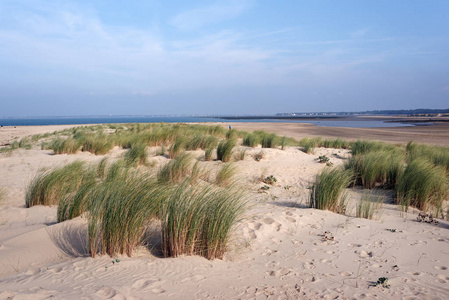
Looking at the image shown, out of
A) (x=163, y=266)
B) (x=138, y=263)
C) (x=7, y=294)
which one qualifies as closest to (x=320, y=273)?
(x=163, y=266)

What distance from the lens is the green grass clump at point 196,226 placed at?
337cm

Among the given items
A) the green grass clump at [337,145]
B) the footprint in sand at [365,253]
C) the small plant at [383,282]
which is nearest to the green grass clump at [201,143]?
the green grass clump at [337,145]

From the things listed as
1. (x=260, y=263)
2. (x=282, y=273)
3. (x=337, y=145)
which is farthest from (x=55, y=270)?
(x=337, y=145)

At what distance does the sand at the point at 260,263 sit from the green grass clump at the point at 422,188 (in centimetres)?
99

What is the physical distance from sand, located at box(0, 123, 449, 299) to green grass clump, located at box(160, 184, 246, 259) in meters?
0.14

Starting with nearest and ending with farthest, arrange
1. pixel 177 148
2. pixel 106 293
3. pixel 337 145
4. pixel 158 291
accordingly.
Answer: pixel 106 293
pixel 158 291
pixel 177 148
pixel 337 145

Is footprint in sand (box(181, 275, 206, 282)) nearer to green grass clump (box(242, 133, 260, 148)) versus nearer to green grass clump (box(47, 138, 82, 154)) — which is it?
green grass clump (box(47, 138, 82, 154))

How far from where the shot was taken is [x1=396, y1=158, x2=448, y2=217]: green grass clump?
613cm

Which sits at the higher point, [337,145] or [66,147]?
[66,147]

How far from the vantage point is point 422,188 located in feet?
20.2

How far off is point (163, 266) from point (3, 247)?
1.97 m

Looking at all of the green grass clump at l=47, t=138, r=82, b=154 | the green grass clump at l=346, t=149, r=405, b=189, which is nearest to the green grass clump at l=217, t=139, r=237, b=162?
the green grass clump at l=346, t=149, r=405, b=189

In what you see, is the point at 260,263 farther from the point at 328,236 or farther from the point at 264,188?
the point at 264,188

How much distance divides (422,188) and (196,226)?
201 inches
